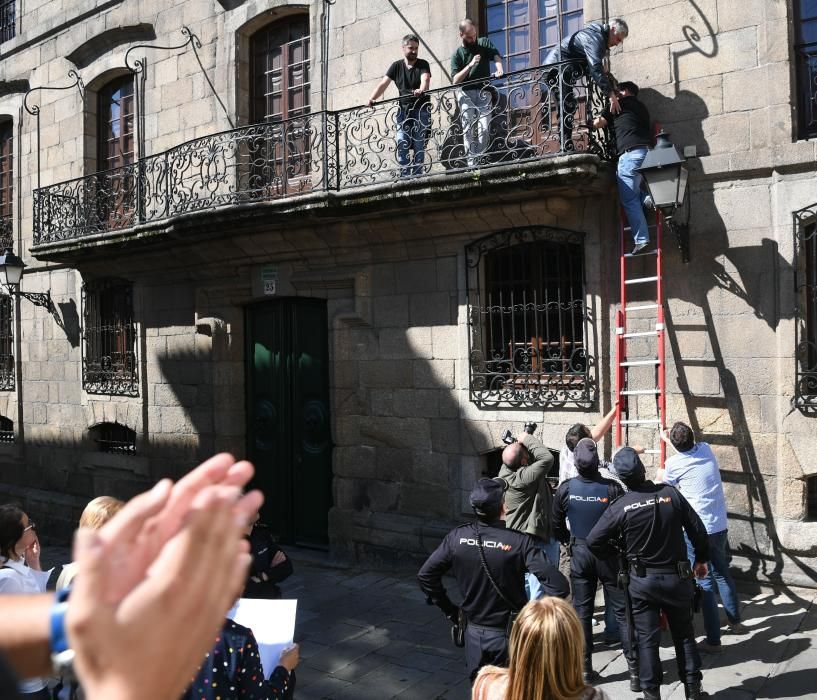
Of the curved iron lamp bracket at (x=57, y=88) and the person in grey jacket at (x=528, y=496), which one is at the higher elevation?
the curved iron lamp bracket at (x=57, y=88)

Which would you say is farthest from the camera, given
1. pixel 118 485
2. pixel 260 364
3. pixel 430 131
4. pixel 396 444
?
pixel 118 485

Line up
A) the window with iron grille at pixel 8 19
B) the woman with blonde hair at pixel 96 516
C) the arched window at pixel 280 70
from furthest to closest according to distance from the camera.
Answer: the window with iron grille at pixel 8 19, the arched window at pixel 280 70, the woman with blonde hair at pixel 96 516

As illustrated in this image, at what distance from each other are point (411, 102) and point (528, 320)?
287 centimetres

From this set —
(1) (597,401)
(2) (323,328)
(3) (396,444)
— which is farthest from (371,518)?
(1) (597,401)

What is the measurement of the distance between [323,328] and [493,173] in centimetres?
347

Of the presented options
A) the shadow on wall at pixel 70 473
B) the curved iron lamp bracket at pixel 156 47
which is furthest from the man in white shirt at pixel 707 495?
the curved iron lamp bracket at pixel 156 47

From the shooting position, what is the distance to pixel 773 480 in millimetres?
7477

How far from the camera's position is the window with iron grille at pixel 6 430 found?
1517 cm

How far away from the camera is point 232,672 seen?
299cm

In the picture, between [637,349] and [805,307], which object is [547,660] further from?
[805,307]

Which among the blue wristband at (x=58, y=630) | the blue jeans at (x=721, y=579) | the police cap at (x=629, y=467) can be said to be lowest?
the blue jeans at (x=721, y=579)

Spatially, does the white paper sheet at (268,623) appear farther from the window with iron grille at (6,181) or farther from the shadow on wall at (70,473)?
the window with iron grille at (6,181)

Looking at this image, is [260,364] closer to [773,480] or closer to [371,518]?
[371,518]

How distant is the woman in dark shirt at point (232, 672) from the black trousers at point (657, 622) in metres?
3.08
